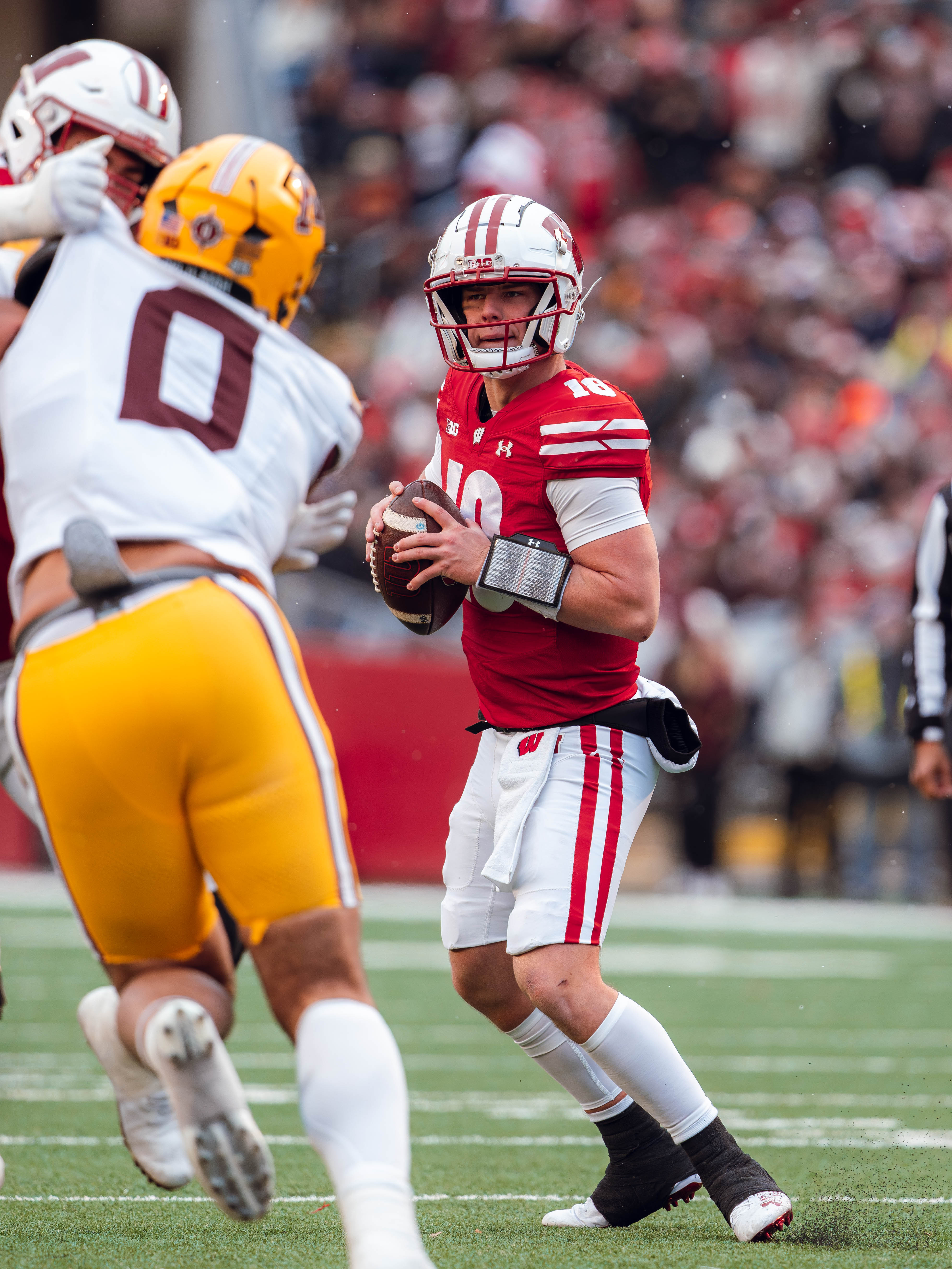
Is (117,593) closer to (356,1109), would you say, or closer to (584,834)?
(356,1109)

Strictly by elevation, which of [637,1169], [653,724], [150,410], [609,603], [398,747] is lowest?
[398,747]

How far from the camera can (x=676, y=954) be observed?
8305mm

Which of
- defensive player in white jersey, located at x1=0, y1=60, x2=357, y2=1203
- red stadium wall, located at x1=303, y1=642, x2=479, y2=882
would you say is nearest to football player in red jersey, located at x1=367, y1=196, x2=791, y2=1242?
defensive player in white jersey, located at x1=0, y1=60, x2=357, y2=1203

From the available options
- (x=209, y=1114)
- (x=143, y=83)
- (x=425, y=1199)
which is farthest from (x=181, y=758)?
(x=425, y=1199)

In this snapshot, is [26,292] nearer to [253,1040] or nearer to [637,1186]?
[637,1186]

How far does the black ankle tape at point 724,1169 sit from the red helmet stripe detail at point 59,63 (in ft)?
7.46

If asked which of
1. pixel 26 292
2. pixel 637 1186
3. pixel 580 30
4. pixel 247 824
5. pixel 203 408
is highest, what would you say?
pixel 580 30

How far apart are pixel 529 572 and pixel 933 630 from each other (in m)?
2.06

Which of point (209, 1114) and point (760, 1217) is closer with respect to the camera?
point (209, 1114)

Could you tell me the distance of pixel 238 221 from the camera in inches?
102

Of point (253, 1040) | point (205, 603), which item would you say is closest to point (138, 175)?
point (205, 603)

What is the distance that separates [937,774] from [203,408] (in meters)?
2.93

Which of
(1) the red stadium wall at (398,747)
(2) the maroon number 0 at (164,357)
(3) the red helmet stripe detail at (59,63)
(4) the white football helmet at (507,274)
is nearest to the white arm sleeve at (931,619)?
(4) the white football helmet at (507,274)

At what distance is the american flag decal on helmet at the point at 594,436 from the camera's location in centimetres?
328
